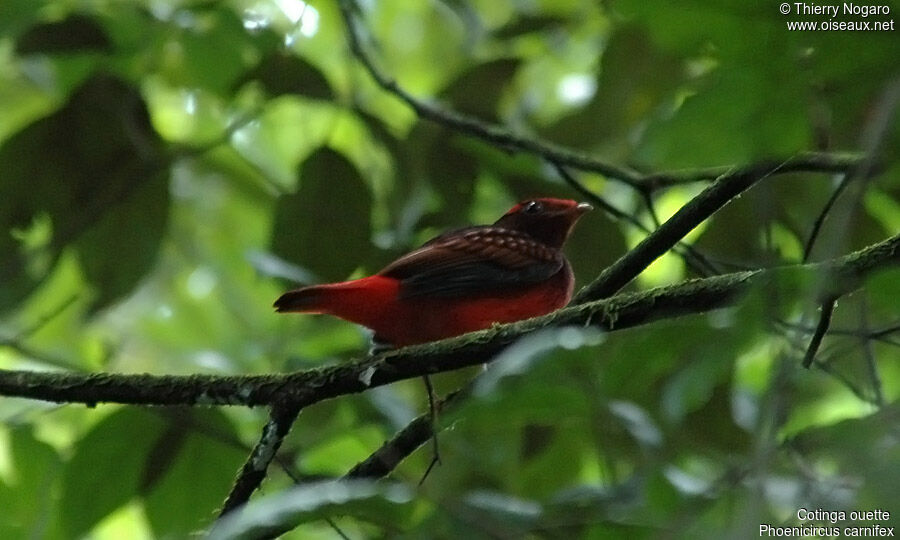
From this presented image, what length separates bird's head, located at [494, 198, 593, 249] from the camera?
4266 mm

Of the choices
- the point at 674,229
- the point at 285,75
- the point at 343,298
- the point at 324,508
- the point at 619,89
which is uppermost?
the point at 324,508

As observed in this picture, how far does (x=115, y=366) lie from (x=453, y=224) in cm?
243

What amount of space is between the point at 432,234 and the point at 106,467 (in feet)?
5.86

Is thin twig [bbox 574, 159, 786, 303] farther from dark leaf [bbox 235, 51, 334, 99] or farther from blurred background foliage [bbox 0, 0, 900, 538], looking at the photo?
dark leaf [bbox 235, 51, 334, 99]

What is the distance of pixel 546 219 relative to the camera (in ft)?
14.3

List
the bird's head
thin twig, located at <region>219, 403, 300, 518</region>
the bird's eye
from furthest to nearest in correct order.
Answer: the bird's eye, the bird's head, thin twig, located at <region>219, 403, 300, 518</region>

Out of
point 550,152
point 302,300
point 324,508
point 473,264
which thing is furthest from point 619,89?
point 324,508

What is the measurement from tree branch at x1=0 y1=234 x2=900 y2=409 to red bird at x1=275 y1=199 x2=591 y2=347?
512 millimetres

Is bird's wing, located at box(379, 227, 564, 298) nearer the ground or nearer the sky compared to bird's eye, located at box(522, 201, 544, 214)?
nearer the sky

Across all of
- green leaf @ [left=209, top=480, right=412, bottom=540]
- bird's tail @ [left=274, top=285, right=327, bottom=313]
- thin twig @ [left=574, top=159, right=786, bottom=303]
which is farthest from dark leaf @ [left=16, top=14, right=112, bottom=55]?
green leaf @ [left=209, top=480, right=412, bottom=540]

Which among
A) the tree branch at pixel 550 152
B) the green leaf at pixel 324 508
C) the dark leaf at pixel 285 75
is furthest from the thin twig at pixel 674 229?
the dark leaf at pixel 285 75

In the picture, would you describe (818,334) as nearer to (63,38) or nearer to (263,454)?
(263,454)

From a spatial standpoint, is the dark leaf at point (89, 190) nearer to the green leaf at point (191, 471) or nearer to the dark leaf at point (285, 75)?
the dark leaf at point (285, 75)

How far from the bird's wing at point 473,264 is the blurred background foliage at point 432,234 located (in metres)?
0.20
